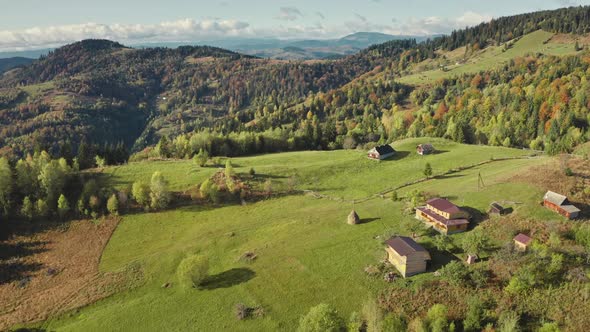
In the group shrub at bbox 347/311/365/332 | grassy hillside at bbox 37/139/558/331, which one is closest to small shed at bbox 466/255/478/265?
grassy hillside at bbox 37/139/558/331

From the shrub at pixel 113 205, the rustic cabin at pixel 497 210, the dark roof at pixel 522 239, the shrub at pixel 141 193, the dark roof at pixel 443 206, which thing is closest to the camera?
the dark roof at pixel 522 239

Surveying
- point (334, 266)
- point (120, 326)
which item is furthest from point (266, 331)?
point (120, 326)

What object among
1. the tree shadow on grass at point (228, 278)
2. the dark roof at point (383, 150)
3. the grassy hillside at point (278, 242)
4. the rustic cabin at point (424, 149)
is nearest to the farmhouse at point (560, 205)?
the grassy hillside at point (278, 242)

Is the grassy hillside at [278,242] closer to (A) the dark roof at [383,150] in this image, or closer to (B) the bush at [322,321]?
(B) the bush at [322,321]

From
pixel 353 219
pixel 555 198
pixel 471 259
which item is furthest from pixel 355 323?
pixel 555 198

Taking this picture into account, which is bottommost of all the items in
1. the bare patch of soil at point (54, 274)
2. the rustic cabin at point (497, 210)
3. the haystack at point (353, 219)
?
the bare patch of soil at point (54, 274)

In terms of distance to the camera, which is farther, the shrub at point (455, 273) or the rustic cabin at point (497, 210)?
the rustic cabin at point (497, 210)
